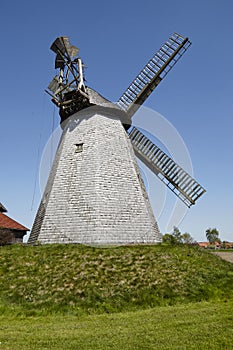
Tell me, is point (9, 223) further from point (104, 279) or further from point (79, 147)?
point (104, 279)

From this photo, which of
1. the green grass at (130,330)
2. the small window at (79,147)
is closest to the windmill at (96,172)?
the small window at (79,147)

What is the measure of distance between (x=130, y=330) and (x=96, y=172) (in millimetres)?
9314

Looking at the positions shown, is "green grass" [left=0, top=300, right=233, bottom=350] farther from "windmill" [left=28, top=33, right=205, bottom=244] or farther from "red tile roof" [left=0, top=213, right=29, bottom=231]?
"red tile roof" [left=0, top=213, right=29, bottom=231]

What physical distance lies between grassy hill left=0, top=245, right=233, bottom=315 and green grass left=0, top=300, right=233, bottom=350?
2.10ft

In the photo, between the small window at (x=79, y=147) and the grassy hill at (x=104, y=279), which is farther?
the small window at (x=79, y=147)

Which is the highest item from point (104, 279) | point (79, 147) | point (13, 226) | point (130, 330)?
point (79, 147)

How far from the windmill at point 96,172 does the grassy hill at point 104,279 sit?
1.56 m

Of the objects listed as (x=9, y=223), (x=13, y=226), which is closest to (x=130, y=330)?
(x=13, y=226)

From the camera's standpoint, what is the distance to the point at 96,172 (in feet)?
49.1

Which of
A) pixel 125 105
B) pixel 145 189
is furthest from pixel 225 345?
pixel 125 105

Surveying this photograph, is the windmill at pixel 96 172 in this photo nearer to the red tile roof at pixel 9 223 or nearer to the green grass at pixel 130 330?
the green grass at pixel 130 330

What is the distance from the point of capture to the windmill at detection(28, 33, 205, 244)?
14.1 meters

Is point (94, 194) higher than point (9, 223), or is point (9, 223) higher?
point (94, 194)

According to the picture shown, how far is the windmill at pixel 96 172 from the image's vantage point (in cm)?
1409
